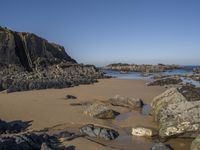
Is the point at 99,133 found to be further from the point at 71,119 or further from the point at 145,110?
the point at 145,110

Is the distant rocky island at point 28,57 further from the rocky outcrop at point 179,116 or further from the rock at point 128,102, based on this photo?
the rocky outcrop at point 179,116

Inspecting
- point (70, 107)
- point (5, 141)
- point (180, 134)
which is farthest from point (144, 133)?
point (70, 107)

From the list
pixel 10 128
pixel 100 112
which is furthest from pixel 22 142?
pixel 100 112

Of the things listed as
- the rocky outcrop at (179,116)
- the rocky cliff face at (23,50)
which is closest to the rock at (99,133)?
the rocky outcrop at (179,116)

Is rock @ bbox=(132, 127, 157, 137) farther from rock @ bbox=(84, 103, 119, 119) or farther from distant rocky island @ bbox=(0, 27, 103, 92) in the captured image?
distant rocky island @ bbox=(0, 27, 103, 92)

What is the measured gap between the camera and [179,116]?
10094mm

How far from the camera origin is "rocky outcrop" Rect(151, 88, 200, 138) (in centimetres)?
966

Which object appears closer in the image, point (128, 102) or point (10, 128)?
point (10, 128)

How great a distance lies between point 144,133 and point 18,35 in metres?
38.4

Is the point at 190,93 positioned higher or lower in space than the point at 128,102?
higher

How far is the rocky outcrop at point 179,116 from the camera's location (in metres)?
9.66

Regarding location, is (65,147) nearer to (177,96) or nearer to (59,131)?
(59,131)

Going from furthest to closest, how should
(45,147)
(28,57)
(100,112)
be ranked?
(28,57) → (100,112) → (45,147)

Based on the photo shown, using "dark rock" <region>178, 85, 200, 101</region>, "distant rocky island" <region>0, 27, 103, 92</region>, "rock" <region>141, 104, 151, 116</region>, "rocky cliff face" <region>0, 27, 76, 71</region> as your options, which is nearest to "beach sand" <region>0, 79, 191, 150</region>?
"rock" <region>141, 104, 151, 116</region>
